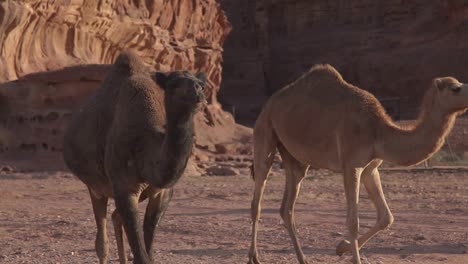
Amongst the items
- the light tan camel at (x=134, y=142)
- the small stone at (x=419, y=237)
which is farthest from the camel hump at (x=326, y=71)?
the small stone at (x=419, y=237)

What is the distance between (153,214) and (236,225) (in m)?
5.28

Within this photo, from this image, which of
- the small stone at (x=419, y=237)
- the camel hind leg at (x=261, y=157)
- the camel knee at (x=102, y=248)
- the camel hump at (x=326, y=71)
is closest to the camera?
the camel knee at (x=102, y=248)

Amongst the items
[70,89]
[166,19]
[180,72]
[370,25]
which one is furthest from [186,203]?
[370,25]

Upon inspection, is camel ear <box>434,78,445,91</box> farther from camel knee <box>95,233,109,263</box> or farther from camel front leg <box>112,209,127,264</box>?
camel knee <box>95,233,109,263</box>

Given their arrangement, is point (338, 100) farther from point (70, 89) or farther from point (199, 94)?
point (70, 89)

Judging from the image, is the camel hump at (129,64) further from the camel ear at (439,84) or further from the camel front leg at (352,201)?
the camel ear at (439,84)

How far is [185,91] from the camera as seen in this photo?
6.36 meters

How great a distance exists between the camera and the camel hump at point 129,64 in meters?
7.77

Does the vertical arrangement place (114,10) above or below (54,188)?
above

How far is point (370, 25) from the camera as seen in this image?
6172 cm

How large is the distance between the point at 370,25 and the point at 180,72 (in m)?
56.4

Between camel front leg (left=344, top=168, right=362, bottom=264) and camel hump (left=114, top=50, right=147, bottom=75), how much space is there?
2177 mm

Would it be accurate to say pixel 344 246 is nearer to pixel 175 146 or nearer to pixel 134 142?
pixel 134 142

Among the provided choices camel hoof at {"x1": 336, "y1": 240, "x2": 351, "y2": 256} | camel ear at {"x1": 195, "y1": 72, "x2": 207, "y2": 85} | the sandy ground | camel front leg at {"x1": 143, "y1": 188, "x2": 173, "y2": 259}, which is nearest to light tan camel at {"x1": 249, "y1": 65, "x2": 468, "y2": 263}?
camel hoof at {"x1": 336, "y1": 240, "x2": 351, "y2": 256}
